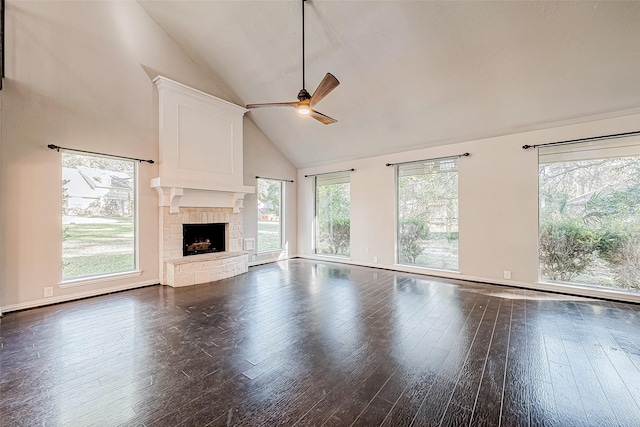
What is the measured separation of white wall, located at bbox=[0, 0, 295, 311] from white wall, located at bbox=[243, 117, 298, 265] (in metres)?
2.02

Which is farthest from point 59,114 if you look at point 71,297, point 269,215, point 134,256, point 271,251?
point 271,251

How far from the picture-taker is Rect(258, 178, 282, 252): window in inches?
263

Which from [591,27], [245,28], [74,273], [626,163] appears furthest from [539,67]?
[74,273]

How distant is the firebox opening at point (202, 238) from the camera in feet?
17.1

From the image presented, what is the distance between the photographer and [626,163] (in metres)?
3.75

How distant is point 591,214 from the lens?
400 centimetres

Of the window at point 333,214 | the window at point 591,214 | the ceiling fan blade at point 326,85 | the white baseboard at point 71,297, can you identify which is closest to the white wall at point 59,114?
the white baseboard at point 71,297

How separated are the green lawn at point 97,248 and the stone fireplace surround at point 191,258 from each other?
1.67ft

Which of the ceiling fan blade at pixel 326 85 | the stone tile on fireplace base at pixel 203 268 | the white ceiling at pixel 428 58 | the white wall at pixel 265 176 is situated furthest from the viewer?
the white wall at pixel 265 176

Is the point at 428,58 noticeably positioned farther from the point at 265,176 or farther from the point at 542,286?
the point at 265,176

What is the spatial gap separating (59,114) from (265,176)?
3790mm

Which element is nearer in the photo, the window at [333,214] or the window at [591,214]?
the window at [591,214]

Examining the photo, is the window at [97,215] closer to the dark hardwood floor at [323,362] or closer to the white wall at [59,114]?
the white wall at [59,114]

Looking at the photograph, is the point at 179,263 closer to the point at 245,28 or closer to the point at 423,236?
the point at 245,28
